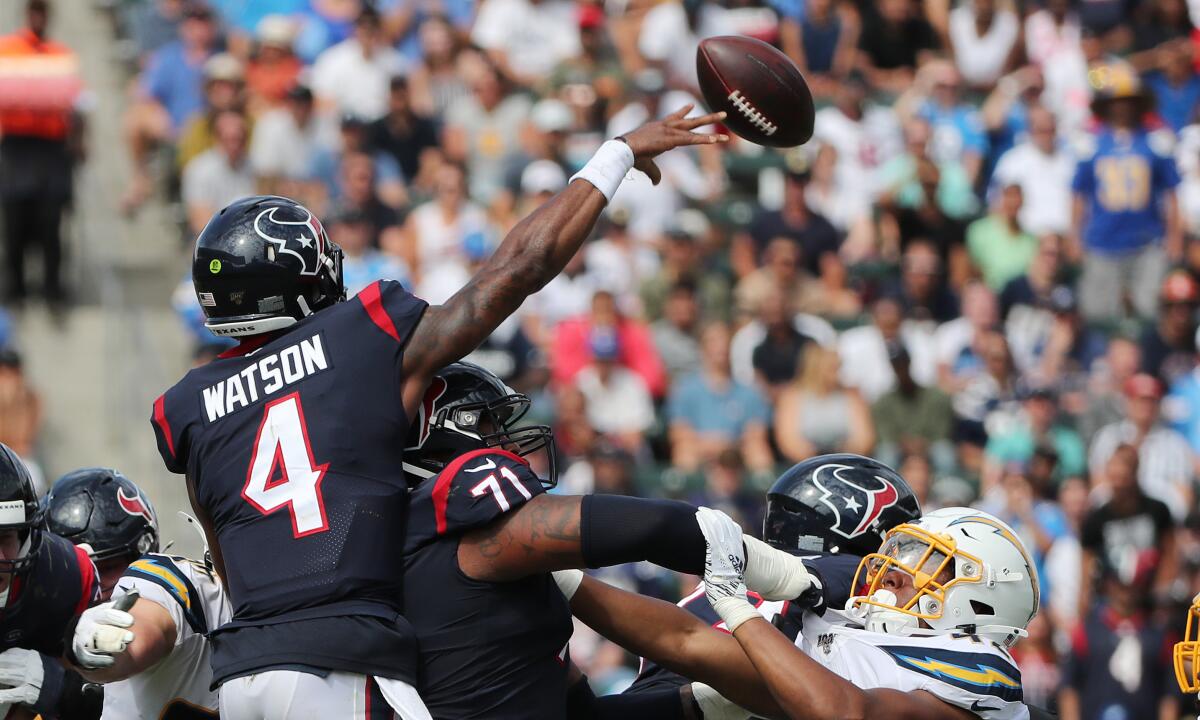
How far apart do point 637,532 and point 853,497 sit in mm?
1026

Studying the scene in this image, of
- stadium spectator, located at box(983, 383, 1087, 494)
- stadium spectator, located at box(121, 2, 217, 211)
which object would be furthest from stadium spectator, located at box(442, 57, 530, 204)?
stadium spectator, located at box(983, 383, 1087, 494)

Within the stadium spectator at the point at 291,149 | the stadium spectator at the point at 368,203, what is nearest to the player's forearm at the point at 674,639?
the stadium spectator at the point at 368,203

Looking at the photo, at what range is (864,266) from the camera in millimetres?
13023

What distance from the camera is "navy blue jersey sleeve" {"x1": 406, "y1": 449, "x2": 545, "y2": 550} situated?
4559mm

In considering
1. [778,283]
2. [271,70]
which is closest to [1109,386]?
[778,283]

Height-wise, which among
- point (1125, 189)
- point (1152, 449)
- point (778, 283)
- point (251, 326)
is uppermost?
point (251, 326)

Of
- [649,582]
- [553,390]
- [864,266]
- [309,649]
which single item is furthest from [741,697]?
[864,266]

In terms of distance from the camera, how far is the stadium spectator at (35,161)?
509 inches

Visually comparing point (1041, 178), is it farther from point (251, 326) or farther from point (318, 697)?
point (318, 697)

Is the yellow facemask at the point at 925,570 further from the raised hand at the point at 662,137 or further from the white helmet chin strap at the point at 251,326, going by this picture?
the white helmet chin strap at the point at 251,326

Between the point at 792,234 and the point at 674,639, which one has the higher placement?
the point at 674,639

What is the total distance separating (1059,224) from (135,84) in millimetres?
7119

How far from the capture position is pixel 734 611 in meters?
4.52

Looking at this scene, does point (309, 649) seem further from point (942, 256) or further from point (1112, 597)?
point (942, 256)
